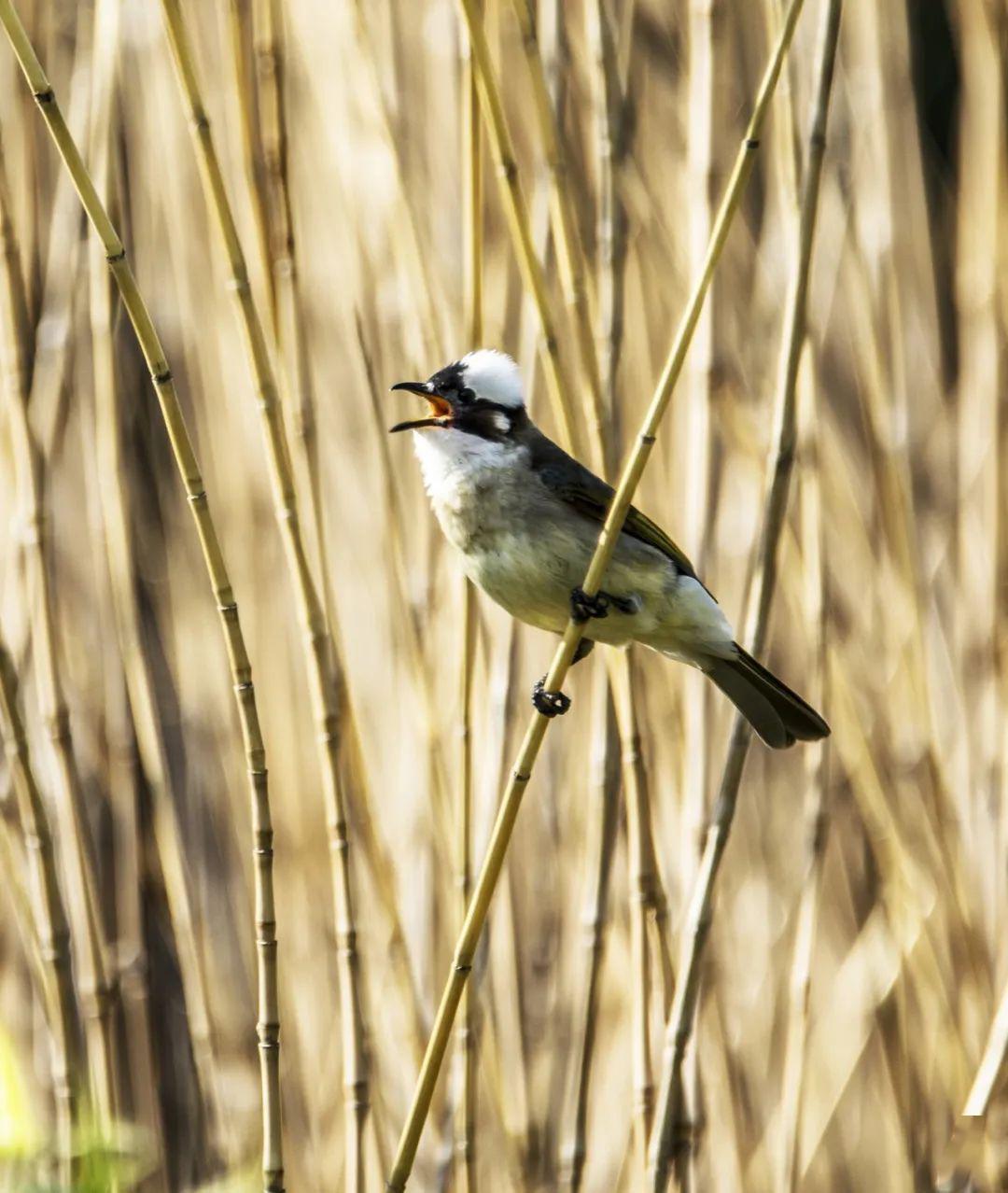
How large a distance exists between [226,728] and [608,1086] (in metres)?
0.81

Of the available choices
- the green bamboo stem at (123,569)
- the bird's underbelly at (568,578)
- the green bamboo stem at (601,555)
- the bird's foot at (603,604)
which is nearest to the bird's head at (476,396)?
the bird's underbelly at (568,578)

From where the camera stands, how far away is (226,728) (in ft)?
7.39

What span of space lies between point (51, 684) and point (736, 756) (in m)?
0.75

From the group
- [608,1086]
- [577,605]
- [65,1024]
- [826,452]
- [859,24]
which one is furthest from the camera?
[608,1086]

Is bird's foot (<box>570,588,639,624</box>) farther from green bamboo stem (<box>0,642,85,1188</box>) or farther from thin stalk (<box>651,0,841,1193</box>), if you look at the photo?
green bamboo stem (<box>0,642,85,1188</box>)

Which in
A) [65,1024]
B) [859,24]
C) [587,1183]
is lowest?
[587,1183]

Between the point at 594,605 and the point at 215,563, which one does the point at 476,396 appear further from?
the point at 215,563

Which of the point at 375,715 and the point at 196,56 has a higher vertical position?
the point at 196,56

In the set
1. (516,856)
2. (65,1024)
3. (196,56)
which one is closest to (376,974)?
(516,856)

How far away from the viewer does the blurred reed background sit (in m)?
1.59

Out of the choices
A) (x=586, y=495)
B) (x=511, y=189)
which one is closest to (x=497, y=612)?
(x=586, y=495)

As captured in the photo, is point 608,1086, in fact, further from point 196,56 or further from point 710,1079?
point 196,56

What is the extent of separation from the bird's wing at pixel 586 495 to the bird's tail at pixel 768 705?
0.12m

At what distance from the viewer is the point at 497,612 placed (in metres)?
2.04
